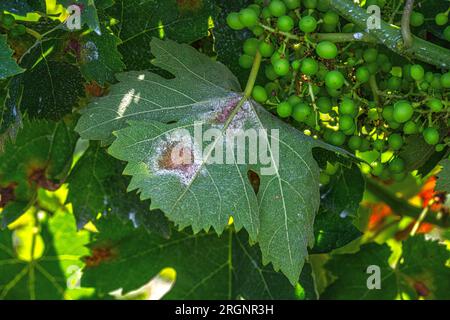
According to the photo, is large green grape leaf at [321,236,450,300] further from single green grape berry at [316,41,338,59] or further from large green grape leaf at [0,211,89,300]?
single green grape berry at [316,41,338,59]

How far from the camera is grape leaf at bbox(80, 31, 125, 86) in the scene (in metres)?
1.46

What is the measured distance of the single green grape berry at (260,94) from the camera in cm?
144

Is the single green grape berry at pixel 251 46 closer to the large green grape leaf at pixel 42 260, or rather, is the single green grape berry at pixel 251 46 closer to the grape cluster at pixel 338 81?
the grape cluster at pixel 338 81

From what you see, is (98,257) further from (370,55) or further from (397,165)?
(370,55)

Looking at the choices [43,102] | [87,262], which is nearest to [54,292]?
[87,262]

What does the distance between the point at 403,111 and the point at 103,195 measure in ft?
2.48

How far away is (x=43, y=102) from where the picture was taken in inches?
59.2

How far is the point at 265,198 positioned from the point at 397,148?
284 millimetres

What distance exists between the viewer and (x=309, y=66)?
1333mm

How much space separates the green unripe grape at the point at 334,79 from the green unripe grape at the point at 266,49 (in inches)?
4.7

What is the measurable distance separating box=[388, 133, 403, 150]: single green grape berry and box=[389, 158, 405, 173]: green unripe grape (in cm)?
8

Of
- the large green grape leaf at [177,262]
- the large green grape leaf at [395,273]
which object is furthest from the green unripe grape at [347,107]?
the large green grape leaf at [395,273]

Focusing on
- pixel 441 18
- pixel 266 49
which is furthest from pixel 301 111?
pixel 441 18

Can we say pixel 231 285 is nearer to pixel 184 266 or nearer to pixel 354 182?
pixel 184 266
